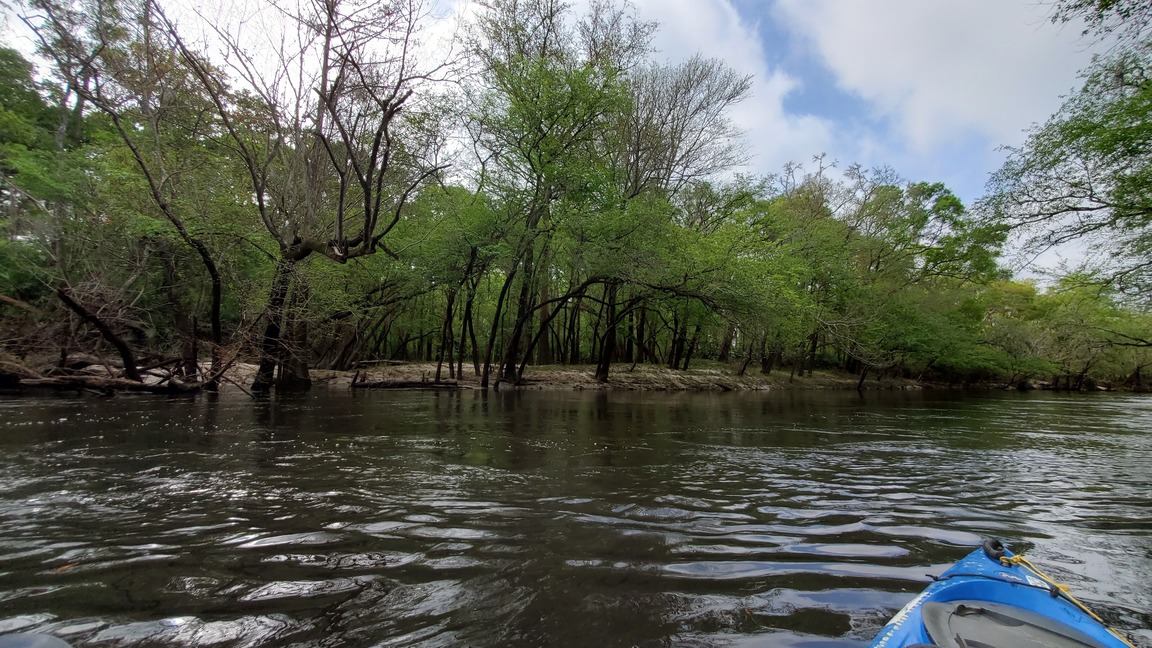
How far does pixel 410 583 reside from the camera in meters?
3.08

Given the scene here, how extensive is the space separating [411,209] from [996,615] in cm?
2063

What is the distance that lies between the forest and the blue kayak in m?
10.8

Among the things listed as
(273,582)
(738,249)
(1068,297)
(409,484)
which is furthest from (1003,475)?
(1068,297)

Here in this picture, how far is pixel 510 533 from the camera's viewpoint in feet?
13.3

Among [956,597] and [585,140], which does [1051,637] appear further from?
[585,140]

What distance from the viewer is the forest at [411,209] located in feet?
37.9

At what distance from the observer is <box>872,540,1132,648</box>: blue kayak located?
87.7 inches

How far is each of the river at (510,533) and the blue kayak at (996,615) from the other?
383mm

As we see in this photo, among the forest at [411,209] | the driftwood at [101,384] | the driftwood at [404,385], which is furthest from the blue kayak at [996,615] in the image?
the driftwood at [404,385]

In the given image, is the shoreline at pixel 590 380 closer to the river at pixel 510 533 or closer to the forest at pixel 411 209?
the forest at pixel 411 209

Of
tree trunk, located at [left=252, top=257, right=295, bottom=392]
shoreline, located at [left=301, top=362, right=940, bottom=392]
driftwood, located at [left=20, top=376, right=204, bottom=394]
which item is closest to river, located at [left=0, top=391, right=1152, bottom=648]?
driftwood, located at [left=20, top=376, right=204, bottom=394]

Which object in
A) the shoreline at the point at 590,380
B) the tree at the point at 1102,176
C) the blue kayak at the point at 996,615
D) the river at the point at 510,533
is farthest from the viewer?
the shoreline at the point at 590,380

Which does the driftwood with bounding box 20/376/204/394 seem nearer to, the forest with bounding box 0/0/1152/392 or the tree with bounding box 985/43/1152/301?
the forest with bounding box 0/0/1152/392

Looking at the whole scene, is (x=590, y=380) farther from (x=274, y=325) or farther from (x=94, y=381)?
(x=94, y=381)
